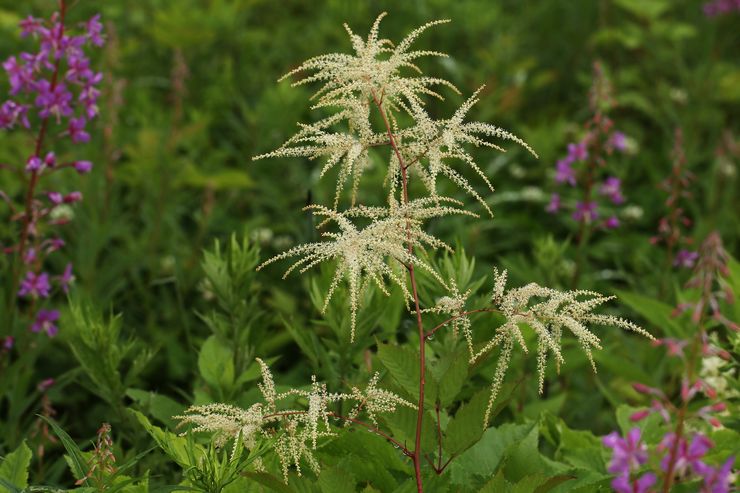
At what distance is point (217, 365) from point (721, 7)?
16.1 feet

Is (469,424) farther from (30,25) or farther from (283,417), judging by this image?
(30,25)

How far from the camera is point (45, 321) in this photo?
3.15 metres

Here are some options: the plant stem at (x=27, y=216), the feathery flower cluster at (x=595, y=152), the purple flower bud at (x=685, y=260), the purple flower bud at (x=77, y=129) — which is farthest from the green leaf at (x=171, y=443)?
the purple flower bud at (x=685, y=260)

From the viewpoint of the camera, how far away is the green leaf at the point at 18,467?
201 centimetres

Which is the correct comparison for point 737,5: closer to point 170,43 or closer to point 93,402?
point 170,43

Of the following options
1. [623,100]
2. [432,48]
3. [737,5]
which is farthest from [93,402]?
[737,5]

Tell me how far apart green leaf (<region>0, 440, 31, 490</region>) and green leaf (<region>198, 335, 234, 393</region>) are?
0.59 metres

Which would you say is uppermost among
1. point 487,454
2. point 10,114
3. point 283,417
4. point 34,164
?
point 10,114

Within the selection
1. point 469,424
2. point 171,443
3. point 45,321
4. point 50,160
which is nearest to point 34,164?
point 50,160

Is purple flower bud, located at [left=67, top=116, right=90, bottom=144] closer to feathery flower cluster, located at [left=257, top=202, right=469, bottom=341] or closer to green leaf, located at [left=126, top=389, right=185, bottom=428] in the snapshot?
green leaf, located at [left=126, top=389, right=185, bottom=428]

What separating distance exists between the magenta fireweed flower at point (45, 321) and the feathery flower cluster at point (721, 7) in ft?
16.0

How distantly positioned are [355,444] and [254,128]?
3.07m

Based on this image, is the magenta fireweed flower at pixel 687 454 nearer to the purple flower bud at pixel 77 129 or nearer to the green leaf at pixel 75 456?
the green leaf at pixel 75 456

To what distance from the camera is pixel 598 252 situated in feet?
15.7
